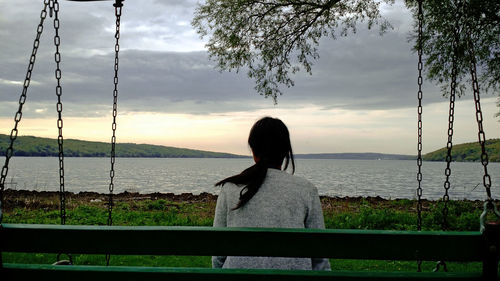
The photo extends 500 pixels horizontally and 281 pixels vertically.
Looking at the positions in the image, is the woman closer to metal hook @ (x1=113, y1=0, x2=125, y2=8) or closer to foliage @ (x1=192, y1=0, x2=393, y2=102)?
metal hook @ (x1=113, y1=0, x2=125, y2=8)

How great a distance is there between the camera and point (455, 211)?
12328mm

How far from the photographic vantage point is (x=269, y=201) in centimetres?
261

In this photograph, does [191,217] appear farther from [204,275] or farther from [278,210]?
[204,275]

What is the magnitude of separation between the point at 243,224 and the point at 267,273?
1.44 ft

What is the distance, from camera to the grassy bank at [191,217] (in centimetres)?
746

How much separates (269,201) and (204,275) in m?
0.60

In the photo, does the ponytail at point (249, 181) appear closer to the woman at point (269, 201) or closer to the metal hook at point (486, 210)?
the woman at point (269, 201)

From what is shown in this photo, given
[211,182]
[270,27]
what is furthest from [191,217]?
[211,182]

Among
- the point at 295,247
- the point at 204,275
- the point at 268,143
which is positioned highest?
the point at 268,143

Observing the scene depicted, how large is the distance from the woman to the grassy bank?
4.86m

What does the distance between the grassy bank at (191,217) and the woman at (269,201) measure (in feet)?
15.9

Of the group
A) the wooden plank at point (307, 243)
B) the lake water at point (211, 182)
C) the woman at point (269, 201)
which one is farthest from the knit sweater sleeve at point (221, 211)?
the lake water at point (211, 182)

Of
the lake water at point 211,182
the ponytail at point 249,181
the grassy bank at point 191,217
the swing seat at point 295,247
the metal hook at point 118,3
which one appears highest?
the metal hook at point 118,3

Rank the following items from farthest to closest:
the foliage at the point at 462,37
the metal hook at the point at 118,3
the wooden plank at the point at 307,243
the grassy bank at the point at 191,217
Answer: the foliage at the point at 462,37 → the grassy bank at the point at 191,217 → the metal hook at the point at 118,3 → the wooden plank at the point at 307,243
